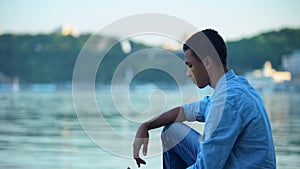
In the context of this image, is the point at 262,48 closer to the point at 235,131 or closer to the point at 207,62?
the point at 207,62

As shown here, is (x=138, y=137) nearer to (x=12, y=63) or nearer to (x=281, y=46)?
(x=12, y=63)

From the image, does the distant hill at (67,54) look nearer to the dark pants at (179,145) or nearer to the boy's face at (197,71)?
the dark pants at (179,145)

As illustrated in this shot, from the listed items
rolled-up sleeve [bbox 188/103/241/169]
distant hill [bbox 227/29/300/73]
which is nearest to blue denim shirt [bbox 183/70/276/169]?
rolled-up sleeve [bbox 188/103/241/169]

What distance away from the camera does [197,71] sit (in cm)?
176

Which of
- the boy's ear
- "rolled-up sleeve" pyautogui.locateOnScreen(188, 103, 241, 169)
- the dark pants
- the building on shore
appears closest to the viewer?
"rolled-up sleeve" pyautogui.locateOnScreen(188, 103, 241, 169)

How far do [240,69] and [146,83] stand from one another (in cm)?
774

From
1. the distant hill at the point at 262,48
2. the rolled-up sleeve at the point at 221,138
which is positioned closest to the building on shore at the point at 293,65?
the distant hill at the point at 262,48

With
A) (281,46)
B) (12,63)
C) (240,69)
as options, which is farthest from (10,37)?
(281,46)

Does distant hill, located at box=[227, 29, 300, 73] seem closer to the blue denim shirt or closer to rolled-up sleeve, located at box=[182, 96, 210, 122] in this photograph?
rolled-up sleeve, located at box=[182, 96, 210, 122]

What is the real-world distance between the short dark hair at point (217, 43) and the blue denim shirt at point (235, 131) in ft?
0.16

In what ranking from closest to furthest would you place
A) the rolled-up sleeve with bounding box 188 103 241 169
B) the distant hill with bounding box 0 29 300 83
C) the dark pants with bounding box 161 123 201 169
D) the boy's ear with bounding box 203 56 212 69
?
1. the rolled-up sleeve with bounding box 188 103 241 169
2. the boy's ear with bounding box 203 56 212 69
3. the dark pants with bounding box 161 123 201 169
4. the distant hill with bounding box 0 29 300 83

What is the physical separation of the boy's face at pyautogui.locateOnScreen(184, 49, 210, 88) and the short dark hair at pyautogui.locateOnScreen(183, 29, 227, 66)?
30mm

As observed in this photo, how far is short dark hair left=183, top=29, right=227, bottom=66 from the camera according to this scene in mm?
1751

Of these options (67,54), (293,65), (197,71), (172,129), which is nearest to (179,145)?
(172,129)
